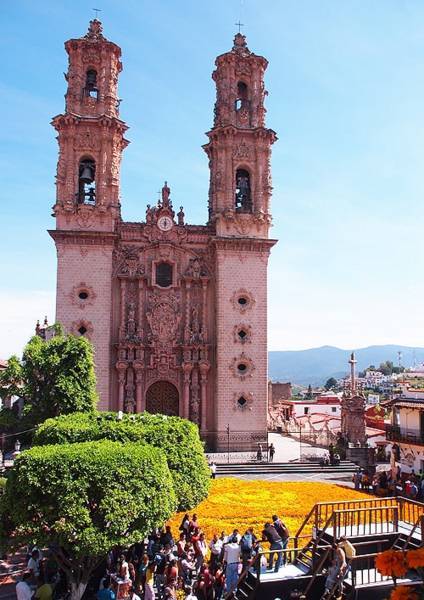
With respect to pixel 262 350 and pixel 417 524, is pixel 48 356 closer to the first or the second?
pixel 262 350

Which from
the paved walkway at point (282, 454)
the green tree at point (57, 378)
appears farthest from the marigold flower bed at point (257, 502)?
the green tree at point (57, 378)

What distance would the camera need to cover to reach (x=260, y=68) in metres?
38.8

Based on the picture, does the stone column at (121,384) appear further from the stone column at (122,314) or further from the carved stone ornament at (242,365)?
the carved stone ornament at (242,365)

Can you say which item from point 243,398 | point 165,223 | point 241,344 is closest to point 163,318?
point 241,344

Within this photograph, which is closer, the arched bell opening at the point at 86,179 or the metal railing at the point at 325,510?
the metal railing at the point at 325,510

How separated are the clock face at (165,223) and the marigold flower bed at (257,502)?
1670 centimetres

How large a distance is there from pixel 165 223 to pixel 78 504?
25.7 m

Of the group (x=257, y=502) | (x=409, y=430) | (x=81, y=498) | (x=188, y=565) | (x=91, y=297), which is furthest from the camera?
(x=91, y=297)

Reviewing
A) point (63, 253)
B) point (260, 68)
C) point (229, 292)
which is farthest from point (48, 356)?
point (260, 68)

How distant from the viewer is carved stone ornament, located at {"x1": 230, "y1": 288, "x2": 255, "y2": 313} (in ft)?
116

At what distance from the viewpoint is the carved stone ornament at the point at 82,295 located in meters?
34.4

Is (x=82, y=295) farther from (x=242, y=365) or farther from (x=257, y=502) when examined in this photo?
(x=257, y=502)

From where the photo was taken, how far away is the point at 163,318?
116 feet

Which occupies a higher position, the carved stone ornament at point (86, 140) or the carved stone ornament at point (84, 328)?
the carved stone ornament at point (86, 140)
